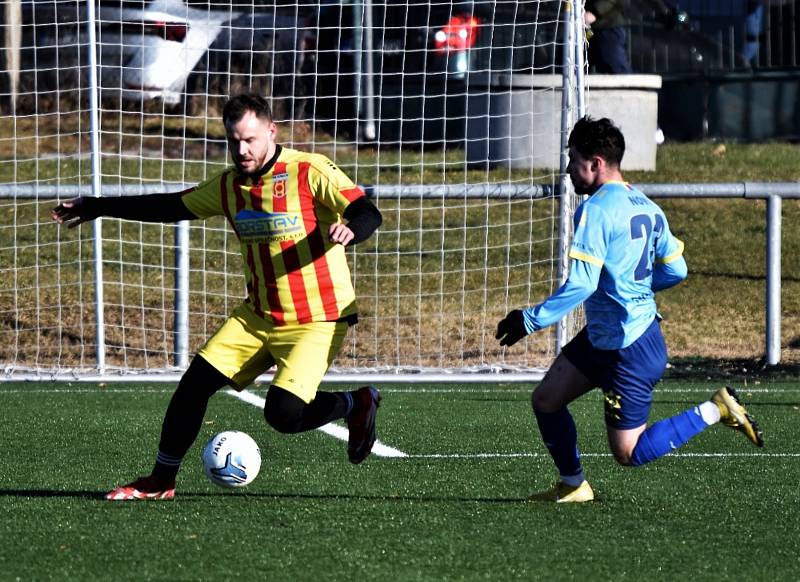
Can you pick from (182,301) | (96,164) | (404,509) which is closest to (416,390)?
(182,301)

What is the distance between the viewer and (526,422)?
28.0 feet

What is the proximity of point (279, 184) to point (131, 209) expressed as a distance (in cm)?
74

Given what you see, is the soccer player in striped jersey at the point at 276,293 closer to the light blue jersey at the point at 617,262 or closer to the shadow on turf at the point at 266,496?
the shadow on turf at the point at 266,496

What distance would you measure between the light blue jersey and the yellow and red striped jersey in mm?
996

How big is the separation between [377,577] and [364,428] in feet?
5.58

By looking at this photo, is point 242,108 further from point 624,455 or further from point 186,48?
point 186,48

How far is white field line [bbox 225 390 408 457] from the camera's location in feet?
24.5

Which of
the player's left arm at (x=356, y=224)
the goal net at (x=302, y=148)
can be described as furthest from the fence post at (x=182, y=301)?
the player's left arm at (x=356, y=224)

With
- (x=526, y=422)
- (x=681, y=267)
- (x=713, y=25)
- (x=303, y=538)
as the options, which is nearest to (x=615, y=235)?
(x=681, y=267)

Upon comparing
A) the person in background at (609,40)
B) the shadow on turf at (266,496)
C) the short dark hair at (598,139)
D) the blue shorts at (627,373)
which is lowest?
the shadow on turf at (266,496)

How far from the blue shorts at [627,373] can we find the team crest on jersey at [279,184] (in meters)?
1.40

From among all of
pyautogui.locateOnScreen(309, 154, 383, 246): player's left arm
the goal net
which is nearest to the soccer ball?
pyautogui.locateOnScreen(309, 154, 383, 246): player's left arm

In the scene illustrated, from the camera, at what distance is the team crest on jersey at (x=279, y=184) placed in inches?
241

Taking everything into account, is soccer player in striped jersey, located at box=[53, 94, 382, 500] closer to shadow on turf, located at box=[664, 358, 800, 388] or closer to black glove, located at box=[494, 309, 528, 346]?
black glove, located at box=[494, 309, 528, 346]
